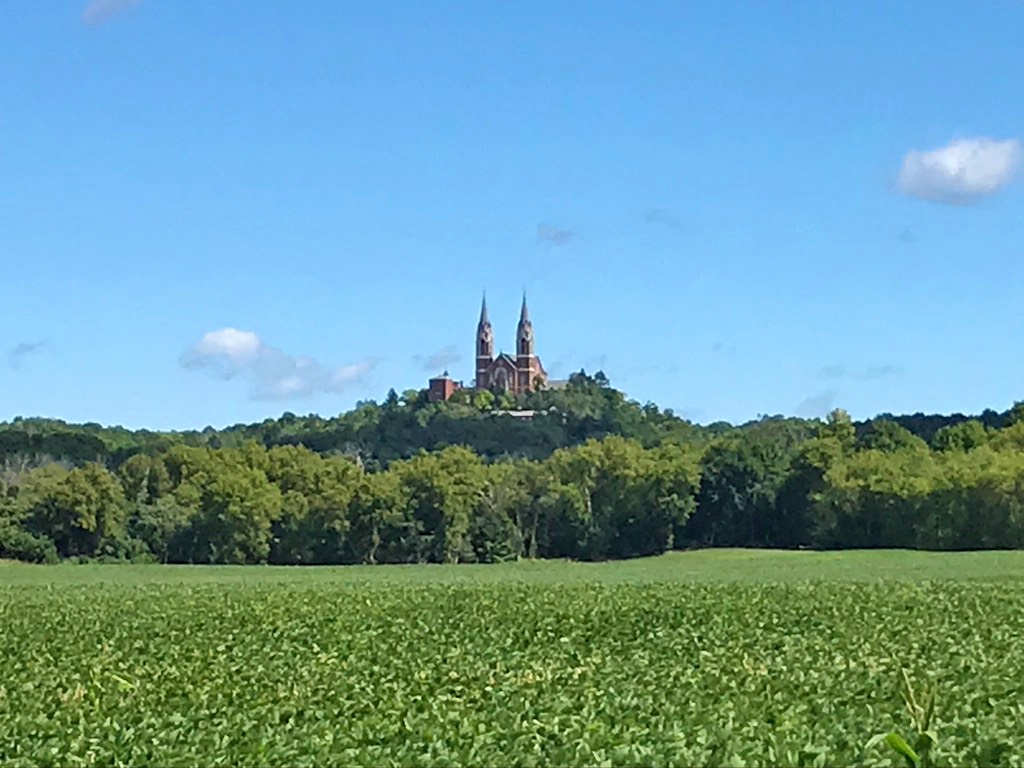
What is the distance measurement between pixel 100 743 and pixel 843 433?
10761 cm

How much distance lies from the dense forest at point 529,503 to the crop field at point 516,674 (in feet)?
171

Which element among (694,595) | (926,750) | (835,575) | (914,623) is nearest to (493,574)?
(835,575)

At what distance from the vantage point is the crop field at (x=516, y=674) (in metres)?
14.7

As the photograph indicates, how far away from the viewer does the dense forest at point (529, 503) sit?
100562 mm

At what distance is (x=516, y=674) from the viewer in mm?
23125

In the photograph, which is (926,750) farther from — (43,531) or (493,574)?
(43,531)

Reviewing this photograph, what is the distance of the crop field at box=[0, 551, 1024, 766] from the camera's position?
14.7 metres

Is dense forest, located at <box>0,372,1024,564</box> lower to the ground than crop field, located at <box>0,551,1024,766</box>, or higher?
higher

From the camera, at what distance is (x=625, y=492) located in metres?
114

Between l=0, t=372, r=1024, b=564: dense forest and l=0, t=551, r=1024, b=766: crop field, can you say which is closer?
l=0, t=551, r=1024, b=766: crop field

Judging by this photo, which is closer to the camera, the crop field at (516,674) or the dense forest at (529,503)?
the crop field at (516,674)

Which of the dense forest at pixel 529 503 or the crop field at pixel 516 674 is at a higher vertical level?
the dense forest at pixel 529 503

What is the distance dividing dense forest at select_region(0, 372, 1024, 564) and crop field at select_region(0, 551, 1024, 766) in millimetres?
52086

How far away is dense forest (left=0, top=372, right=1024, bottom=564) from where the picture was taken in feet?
330
